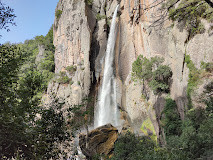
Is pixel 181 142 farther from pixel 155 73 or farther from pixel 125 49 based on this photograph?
pixel 125 49

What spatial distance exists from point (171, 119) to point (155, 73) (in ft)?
15.4

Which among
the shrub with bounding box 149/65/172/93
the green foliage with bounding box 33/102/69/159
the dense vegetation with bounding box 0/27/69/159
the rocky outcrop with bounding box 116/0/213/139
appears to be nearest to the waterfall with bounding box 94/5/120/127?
the rocky outcrop with bounding box 116/0/213/139

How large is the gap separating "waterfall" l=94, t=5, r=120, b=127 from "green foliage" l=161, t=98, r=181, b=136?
29.9ft

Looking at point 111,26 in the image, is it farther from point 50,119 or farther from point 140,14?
point 50,119

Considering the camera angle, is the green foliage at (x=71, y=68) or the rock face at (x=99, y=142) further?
the green foliage at (x=71, y=68)

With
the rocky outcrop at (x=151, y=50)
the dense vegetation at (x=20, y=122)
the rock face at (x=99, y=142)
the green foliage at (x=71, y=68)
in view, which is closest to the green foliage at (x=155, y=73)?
the rocky outcrop at (x=151, y=50)

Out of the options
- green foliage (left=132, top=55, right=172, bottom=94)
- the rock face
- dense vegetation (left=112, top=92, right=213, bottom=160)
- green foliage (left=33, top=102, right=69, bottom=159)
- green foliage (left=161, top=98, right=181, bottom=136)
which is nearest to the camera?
green foliage (left=33, top=102, right=69, bottom=159)

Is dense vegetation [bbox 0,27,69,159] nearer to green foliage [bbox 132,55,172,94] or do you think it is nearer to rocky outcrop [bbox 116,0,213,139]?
rocky outcrop [bbox 116,0,213,139]

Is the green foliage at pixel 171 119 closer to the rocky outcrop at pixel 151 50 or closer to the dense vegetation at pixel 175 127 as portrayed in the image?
the dense vegetation at pixel 175 127

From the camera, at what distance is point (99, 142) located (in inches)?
571

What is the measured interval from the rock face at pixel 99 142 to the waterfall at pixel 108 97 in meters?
8.36

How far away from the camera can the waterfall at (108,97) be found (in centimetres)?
2416

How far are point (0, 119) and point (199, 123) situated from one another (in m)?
11.4

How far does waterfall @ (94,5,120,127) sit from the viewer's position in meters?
24.2
